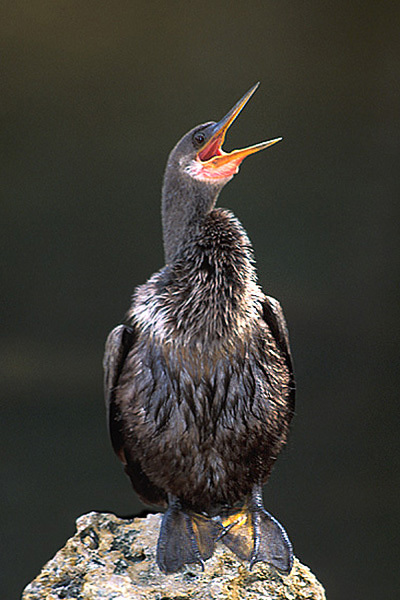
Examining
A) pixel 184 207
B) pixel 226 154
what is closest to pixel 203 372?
pixel 184 207

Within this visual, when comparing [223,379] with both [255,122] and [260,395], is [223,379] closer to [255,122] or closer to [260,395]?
[260,395]

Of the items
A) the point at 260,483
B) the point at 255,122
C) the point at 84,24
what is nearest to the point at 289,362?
the point at 260,483

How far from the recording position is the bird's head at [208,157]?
72.3 inches

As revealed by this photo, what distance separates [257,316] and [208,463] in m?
0.46

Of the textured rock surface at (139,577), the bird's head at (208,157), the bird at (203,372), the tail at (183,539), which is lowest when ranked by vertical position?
the textured rock surface at (139,577)

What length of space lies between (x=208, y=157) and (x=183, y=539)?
3.88ft

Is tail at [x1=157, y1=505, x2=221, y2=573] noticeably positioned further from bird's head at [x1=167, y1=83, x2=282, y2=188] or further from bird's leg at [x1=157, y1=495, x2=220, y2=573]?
bird's head at [x1=167, y1=83, x2=282, y2=188]

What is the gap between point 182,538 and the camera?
1958 mm

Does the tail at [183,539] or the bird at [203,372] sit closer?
the bird at [203,372]

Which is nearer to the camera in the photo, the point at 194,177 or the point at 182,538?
the point at 194,177

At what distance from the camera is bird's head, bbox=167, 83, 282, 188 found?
6.02 feet

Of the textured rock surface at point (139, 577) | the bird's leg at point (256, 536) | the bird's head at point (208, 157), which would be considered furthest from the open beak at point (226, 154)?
the textured rock surface at point (139, 577)

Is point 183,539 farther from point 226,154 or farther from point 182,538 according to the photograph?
point 226,154

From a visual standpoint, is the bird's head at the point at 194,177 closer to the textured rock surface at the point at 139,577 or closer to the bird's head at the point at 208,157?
the bird's head at the point at 208,157
